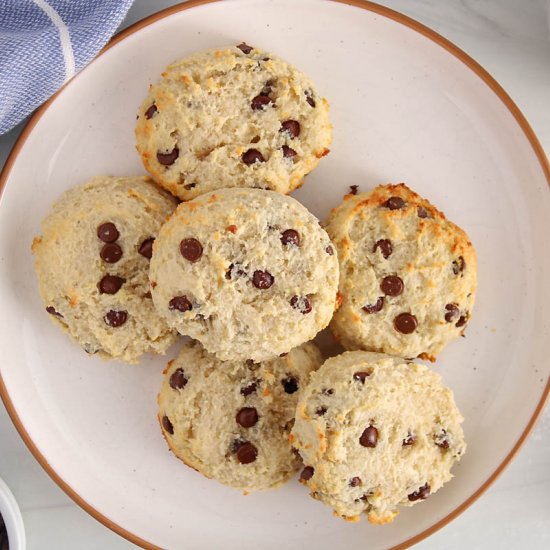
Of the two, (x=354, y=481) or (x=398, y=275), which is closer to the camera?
(x=354, y=481)

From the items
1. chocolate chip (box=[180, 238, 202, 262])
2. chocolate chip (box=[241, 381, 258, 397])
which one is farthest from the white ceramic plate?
chocolate chip (box=[180, 238, 202, 262])

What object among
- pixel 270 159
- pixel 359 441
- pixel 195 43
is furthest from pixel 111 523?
pixel 195 43

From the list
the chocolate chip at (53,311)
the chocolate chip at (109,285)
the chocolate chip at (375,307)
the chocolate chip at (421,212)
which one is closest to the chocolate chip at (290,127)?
the chocolate chip at (421,212)

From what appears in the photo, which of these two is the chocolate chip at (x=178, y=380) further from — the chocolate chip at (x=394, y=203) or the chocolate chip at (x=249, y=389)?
the chocolate chip at (x=394, y=203)

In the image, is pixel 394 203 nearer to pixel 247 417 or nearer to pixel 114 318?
pixel 247 417

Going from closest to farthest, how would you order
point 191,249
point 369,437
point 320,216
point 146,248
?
point 191,249, point 369,437, point 146,248, point 320,216

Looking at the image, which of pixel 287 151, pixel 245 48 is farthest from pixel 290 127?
pixel 245 48

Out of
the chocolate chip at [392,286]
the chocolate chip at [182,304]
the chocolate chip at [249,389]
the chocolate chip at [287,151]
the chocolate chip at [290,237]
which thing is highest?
the chocolate chip at [287,151]
